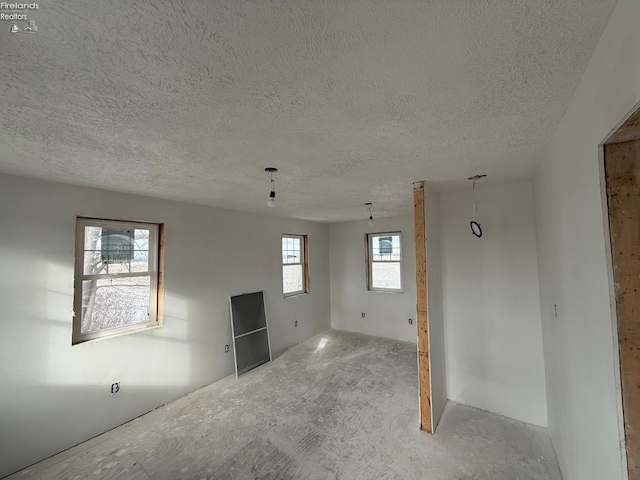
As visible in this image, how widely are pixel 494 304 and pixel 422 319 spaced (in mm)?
951

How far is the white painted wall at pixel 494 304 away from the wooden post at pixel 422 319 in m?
0.71

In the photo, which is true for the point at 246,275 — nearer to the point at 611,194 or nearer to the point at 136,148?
the point at 136,148

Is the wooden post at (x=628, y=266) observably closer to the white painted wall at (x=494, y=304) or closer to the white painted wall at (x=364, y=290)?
the white painted wall at (x=494, y=304)

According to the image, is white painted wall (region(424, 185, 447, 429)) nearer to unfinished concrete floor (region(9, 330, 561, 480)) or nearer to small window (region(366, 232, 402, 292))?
unfinished concrete floor (region(9, 330, 561, 480))

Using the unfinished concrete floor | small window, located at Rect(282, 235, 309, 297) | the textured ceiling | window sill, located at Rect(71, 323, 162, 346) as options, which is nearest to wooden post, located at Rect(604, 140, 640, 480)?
the textured ceiling

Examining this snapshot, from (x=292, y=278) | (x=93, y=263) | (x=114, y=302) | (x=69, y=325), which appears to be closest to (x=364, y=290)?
(x=292, y=278)

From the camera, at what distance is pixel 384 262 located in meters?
5.65

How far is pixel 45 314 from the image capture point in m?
2.40

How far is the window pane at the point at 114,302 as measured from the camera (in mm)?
2760

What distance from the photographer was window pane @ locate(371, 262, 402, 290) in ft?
18.1

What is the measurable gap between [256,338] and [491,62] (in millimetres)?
4392

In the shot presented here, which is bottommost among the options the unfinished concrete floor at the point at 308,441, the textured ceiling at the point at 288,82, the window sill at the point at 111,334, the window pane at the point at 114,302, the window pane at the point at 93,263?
the unfinished concrete floor at the point at 308,441

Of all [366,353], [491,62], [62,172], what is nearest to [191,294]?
[62,172]

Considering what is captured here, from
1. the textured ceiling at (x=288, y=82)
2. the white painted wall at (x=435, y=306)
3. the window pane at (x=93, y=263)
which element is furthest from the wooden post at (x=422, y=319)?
the window pane at (x=93, y=263)
